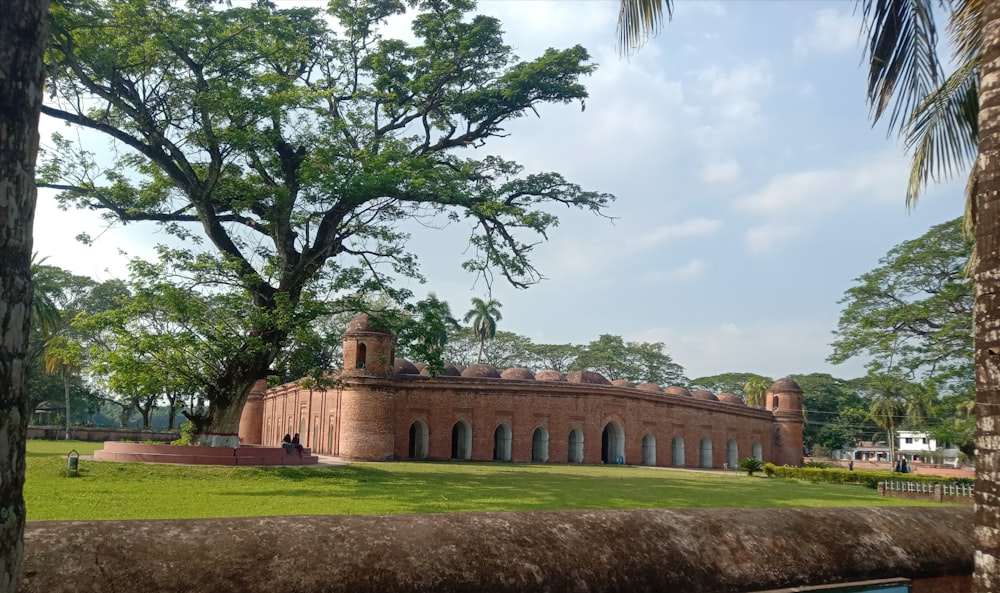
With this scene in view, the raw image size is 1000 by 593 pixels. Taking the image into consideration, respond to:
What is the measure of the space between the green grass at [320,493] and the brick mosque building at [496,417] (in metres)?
6.64

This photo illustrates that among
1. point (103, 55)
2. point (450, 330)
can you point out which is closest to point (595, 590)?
point (103, 55)

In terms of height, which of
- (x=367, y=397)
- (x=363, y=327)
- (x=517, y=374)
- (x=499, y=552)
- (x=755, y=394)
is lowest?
(x=499, y=552)

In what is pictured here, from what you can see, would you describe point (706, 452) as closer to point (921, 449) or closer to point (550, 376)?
point (550, 376)

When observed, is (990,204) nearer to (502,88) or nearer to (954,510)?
(954,510)

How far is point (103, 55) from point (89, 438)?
27521 millimetres

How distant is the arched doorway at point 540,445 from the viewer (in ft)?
105

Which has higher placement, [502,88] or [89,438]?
[502,88]

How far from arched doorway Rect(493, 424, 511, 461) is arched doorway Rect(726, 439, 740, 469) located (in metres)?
14.4

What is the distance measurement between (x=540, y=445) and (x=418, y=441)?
564 centimetres

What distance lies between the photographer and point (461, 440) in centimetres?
3158

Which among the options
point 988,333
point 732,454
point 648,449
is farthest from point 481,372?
point 988,333

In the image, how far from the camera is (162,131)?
16.6 metres

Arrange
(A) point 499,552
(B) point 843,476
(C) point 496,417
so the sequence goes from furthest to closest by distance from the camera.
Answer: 1. (C) point 496,417
2. (B) point 843,476
3. (A) point 499,552

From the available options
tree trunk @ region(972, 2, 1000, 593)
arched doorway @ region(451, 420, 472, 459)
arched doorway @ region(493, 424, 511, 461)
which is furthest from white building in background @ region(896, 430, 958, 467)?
tree trunk @ region(972, 2, 1000, 593)
